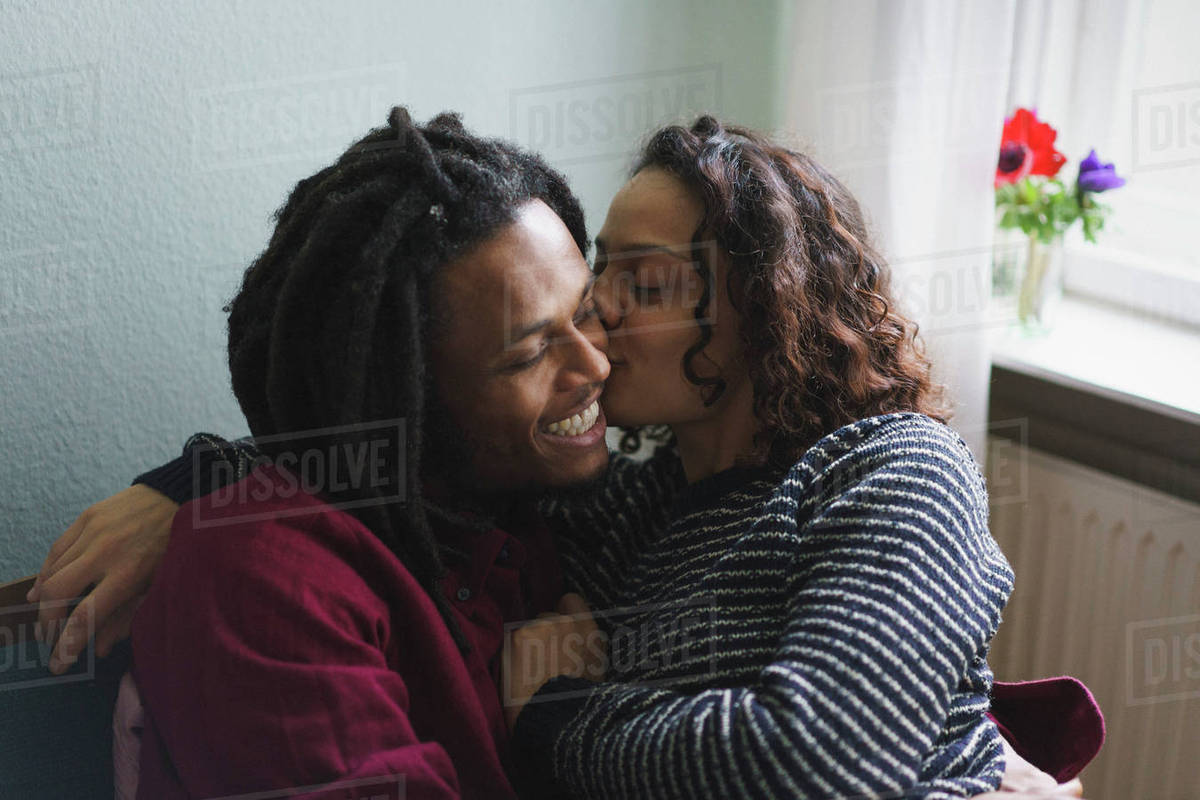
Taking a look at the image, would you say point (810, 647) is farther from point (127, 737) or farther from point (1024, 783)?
point (127, 737)

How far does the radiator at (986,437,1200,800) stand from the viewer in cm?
179

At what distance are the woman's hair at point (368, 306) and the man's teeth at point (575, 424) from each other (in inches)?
5.8

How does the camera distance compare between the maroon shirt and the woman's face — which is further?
the woman's face

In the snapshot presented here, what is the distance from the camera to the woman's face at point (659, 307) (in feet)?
4.47

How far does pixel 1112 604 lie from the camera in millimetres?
1872

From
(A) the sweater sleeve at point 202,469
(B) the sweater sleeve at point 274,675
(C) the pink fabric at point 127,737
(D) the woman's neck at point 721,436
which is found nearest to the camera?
(B) the sweater sleeve at point 274,675

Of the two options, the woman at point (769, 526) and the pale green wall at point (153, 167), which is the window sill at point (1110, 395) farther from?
the pale green wall at point (153, 167)

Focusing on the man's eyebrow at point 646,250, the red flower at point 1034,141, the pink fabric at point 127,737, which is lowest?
the pink fabric at point 127,737

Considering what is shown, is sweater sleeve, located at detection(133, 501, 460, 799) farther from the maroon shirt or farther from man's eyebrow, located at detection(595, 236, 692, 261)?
man's eyebrow, located at detection(595, 236, 692, 261)

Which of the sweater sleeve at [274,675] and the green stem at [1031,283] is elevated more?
the green stem at [1031,283]

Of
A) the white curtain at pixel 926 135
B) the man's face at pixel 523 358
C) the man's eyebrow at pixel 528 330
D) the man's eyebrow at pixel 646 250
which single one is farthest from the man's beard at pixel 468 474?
the white curtain at pixel 926 135

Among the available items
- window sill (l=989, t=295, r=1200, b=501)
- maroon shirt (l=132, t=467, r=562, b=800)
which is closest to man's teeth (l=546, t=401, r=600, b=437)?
maroon shirt (l=132, t=467, r=562, b=800)

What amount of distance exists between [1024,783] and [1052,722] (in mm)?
174

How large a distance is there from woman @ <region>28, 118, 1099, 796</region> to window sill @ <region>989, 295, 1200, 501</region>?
1.57ft
